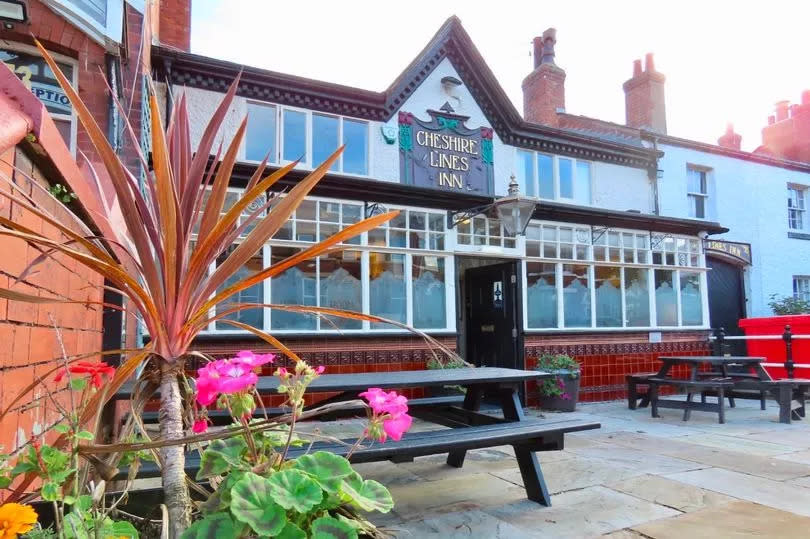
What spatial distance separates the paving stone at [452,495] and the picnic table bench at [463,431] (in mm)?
260

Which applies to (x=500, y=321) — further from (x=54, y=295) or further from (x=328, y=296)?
(x=54, y=295)

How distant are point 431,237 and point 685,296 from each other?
5.65 meters

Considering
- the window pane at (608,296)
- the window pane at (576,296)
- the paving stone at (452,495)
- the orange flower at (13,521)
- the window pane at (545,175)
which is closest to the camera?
the orange flower at (13,521)

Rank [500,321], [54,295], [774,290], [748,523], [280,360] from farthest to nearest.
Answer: [774,290]
[500,321]
[280,360]
[748,523]
[54,295]

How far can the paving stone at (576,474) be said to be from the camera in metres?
3.77

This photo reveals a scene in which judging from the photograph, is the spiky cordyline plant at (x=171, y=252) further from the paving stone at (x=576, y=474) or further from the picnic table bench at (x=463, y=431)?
the paving stone at (x=576, y=474)

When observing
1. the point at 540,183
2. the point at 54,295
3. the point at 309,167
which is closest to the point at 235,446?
the point at 54,295

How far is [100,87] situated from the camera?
499 centimetres

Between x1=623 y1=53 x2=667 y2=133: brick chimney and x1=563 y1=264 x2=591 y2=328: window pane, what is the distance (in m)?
4.71

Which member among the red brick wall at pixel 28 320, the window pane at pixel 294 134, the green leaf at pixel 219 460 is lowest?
the green leaf at pixel 219 460

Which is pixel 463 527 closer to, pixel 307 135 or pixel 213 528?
pixel 213 528

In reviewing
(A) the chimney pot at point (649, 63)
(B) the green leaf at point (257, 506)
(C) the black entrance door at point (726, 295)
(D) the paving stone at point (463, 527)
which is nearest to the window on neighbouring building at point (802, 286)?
(C) the black entrance door at point (726, 295)

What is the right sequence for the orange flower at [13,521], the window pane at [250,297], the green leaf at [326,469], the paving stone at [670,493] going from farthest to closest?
the window pane at [250,297] < the paving stone at [670,493] < the green leaf at [326,469] < the orange flower at [13,521]

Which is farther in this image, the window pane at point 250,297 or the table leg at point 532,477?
the window pane at point 250,297
